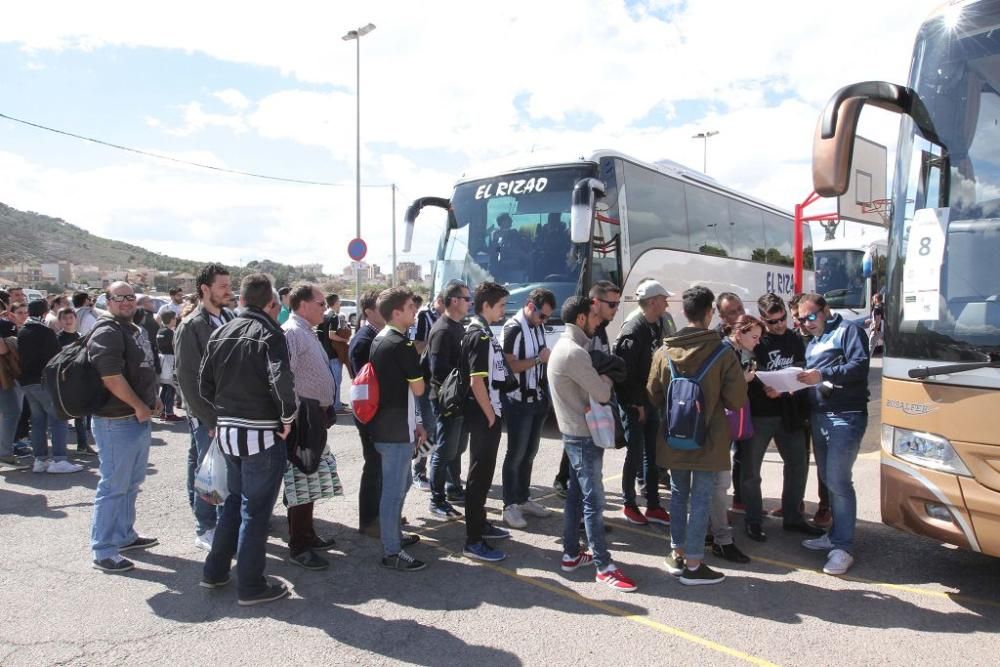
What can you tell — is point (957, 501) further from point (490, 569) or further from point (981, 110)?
point (490, 569)

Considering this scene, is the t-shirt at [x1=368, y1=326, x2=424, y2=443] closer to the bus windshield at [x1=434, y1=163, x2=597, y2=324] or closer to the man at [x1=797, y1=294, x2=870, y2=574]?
the man at [x1=797, y1=294, x2=870, y2=574]

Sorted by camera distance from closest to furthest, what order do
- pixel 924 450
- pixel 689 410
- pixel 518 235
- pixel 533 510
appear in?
pixel 924 450, pixel 689 410, pixel 533 510, pixel 518 235

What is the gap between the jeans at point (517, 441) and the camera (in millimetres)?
5434

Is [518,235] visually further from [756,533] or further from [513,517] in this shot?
[756,533]

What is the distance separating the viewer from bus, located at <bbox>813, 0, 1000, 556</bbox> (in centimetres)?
357

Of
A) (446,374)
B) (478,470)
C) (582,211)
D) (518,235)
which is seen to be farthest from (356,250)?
(478,470)

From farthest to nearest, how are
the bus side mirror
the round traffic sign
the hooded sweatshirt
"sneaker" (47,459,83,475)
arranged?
the round traffic sign → the bus side mirror → "sneaker" (47,459,83,475) → the hooded sweatshirt

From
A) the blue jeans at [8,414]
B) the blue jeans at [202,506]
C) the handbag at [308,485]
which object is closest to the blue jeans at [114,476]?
the blue jeans at [202,506]

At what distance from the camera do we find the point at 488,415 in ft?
15.1

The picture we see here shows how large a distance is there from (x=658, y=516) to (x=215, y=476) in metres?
3.45

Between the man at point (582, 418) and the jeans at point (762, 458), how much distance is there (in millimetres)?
1459

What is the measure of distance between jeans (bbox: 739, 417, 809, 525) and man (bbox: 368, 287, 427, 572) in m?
2.56

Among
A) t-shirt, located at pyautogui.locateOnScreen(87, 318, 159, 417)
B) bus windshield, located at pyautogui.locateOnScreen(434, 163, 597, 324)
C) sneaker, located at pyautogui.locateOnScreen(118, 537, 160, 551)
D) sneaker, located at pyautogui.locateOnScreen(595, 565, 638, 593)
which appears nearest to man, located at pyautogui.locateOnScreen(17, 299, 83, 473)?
sneaker, located at pyautogui.locateOnScreen(118, 537, 160, 551)

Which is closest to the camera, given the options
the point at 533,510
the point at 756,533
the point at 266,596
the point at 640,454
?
the point at 266,596
